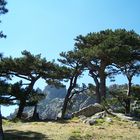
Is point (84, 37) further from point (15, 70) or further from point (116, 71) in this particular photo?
point (15, 70)

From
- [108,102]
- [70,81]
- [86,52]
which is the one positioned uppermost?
[86,52]

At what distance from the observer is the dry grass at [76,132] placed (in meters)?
22.9

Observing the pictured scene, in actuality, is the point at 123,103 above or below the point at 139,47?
below

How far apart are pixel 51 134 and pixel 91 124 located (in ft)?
18.4

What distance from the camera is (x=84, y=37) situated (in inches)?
1654

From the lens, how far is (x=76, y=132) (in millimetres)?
24328

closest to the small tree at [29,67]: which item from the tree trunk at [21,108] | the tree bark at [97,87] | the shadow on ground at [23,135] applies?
the tree trunk at [21,108]

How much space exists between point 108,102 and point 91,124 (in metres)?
6.73

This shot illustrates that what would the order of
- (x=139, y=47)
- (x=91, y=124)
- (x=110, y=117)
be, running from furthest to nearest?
(x=139, y=47)
(x=110, y=117)
(x=91, y=124)

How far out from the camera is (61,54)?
141ft

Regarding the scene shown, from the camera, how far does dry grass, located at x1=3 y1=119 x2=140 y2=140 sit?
22913 millimetres

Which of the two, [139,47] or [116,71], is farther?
[116,71]

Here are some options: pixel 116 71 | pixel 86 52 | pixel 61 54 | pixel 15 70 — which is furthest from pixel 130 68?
pixel 15 70

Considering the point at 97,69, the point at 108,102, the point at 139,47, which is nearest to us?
the point at 108,102
